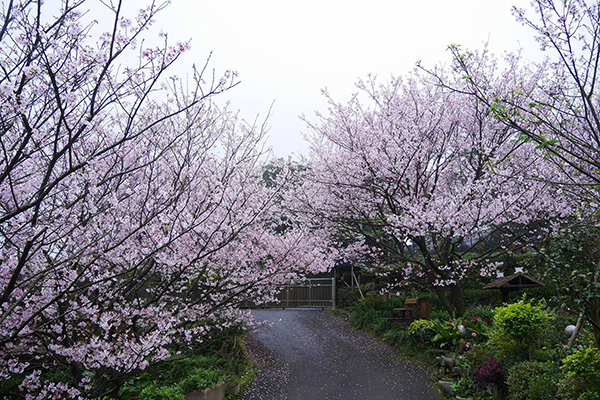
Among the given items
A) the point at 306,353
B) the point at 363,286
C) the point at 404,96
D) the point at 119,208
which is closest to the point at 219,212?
the point at 119,208

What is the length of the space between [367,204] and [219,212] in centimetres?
570

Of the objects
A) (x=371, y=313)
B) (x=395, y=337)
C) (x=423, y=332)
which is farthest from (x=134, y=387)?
(x=371, y=313)

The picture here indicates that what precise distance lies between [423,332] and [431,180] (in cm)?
418

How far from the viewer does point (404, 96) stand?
33.4ft

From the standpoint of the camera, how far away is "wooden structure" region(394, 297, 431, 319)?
34.0ft

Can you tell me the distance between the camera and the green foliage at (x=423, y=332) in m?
8.87

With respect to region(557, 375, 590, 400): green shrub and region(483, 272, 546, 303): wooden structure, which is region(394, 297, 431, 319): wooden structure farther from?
region(557, 375, 590, 400): green shrub

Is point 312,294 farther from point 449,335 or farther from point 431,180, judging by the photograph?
point 449,335

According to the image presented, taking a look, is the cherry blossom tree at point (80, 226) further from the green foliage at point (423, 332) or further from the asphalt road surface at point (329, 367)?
the green foliage at point (423, 332)

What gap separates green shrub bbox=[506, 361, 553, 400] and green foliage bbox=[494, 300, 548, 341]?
0.51 metres

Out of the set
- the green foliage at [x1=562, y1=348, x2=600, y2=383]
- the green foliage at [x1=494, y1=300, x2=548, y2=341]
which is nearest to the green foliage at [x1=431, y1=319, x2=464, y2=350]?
the green foliage at [x1=494, y1=300, x2=548, y2=341]

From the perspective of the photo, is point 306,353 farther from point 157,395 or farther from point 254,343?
point 157,395

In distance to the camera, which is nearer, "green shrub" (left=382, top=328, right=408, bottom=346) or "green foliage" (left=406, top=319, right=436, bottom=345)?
"green foliage" (left=406, top=319, right=436, bottom=345)

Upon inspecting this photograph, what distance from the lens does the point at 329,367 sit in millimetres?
8789
